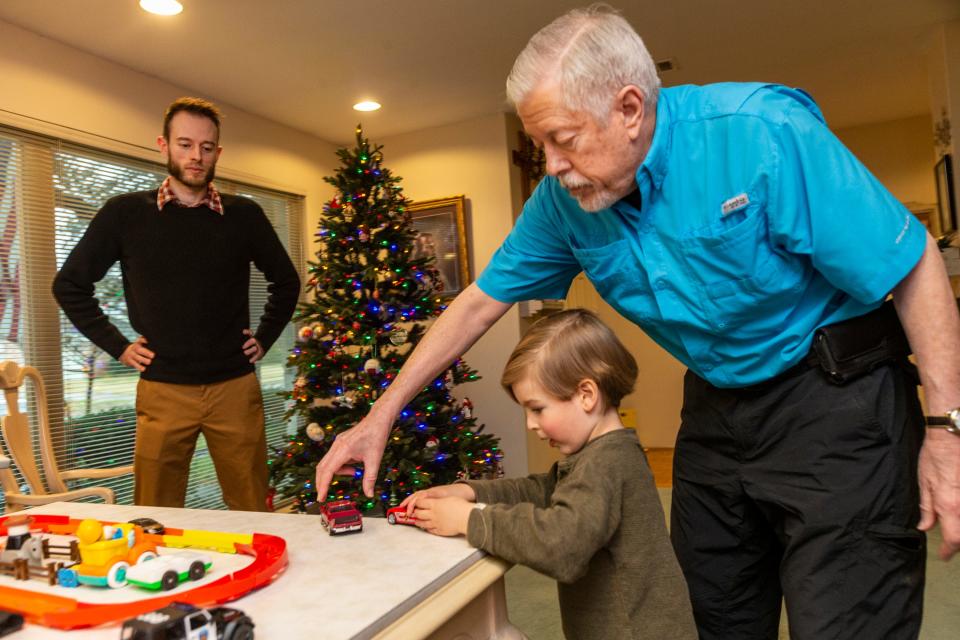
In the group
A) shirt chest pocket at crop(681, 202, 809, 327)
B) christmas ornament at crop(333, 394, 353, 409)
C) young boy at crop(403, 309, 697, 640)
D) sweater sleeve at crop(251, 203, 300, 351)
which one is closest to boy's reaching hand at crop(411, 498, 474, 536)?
young boy at crop(403, 309, 697, 640)

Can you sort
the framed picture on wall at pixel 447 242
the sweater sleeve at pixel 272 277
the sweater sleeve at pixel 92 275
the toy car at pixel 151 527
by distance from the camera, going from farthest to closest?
the framed picture on wall at pixel 447 242 < the sweater sleeve at pixel 272 277 < the sweater sleeve at pixel 92 275 < the toy car at pixel 151 527

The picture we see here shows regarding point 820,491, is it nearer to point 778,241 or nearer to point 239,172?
point 778,241

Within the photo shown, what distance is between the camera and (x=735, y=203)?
3.25 ft

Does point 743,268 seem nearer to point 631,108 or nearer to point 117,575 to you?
point 631,108

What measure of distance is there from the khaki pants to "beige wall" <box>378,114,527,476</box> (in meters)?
2.38

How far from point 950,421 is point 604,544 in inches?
19.3

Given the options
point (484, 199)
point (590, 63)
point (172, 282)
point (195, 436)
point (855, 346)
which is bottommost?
point (195, 436)

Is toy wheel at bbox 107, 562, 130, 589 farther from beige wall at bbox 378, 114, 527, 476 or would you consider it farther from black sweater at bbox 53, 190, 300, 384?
beige wall at bbox 378, 114, 527, 476

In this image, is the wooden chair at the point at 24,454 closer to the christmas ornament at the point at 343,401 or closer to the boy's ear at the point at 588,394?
the christmas ornament at the point at 343,401

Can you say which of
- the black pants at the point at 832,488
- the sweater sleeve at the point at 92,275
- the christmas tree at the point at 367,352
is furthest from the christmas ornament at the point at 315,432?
the black pants at the point at 832,488

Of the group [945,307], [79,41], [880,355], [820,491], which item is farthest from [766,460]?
[79,41]

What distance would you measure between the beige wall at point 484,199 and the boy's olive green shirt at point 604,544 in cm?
375

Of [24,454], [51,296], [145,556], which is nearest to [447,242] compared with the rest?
[51,296]

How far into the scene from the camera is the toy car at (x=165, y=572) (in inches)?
32.5
